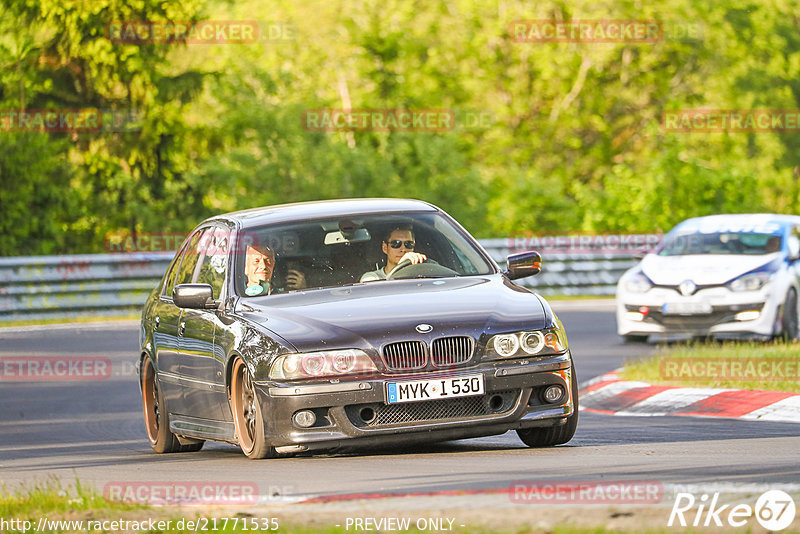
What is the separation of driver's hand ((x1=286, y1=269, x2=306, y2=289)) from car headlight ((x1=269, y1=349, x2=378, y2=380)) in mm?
1062

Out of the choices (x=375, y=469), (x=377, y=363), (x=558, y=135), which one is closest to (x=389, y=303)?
(x=377, y=363)

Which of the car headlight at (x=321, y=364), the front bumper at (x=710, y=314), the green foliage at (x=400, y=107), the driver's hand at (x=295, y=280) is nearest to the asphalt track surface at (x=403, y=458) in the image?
the car headlight at (x=321, y=364)

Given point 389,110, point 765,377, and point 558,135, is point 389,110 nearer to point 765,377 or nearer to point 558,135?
Answer: point 558,135

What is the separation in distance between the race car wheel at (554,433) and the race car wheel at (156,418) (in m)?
2.37

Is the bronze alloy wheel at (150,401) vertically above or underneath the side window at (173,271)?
underneath

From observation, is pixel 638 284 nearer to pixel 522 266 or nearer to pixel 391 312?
pixel 522 266

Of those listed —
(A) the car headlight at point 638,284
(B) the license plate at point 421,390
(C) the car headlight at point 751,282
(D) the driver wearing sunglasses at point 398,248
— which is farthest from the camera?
(A) the car headlight at point 638,284

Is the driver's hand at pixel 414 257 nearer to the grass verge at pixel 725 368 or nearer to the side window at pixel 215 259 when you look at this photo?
the side window at pixel 215 259

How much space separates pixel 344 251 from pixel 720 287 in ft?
29.0

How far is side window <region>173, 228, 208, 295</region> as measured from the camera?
11.0 meters

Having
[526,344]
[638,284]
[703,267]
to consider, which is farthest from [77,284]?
[526,344]

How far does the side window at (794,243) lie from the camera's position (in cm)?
1861

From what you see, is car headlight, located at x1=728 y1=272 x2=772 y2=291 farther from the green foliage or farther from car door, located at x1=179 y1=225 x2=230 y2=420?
the green foliage

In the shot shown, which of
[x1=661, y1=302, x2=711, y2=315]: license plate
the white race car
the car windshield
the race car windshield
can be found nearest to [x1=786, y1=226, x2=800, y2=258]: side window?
the white race car
